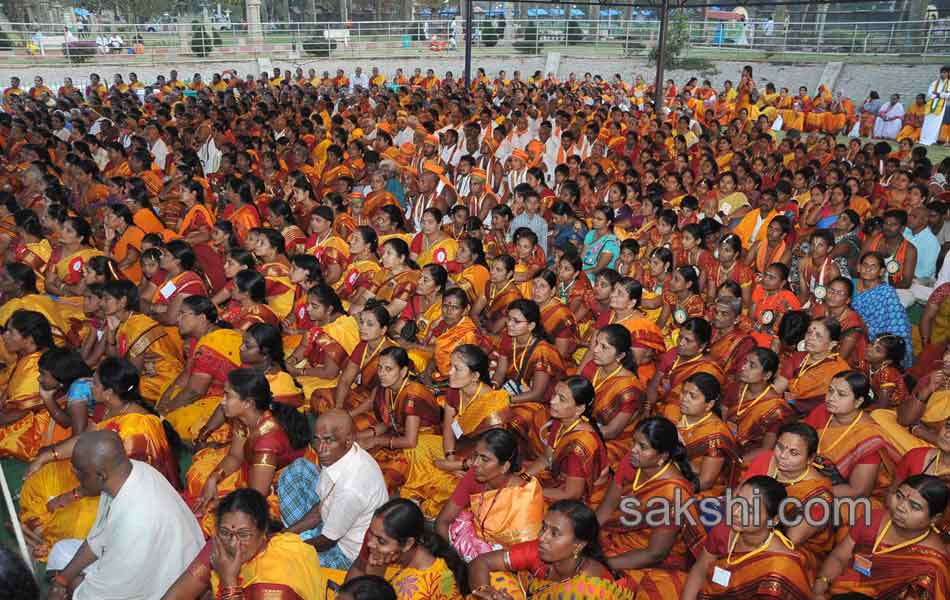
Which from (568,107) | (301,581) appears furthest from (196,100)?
(301,581)

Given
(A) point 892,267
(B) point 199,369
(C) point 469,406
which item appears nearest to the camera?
(C) point 469,406

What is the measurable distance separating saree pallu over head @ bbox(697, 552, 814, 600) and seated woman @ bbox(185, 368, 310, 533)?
1958 mm

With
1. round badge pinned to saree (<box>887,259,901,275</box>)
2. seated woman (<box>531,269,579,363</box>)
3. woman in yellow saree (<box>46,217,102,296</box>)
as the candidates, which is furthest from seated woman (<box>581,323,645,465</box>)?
woman in yellow saree (<box>46,217,102,296</box>)

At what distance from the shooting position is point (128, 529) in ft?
9.14

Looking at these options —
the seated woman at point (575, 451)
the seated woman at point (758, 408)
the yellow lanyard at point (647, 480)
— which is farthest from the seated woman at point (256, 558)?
the seated woman at point (758, 408)

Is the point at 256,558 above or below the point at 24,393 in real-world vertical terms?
above

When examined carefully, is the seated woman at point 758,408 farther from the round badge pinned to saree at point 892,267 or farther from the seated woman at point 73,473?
the seated woman at point 73,473

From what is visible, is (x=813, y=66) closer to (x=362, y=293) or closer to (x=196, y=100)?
(x=196, y=100)

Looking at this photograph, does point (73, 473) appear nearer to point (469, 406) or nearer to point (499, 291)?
point (469, 406)

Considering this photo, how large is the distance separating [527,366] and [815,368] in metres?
1.63

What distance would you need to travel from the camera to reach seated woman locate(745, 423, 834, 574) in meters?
3.13

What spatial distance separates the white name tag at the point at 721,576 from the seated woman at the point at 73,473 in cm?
241

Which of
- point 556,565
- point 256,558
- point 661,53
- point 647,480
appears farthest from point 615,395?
point 661,53

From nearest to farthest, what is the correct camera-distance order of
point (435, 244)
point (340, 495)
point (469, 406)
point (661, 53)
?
point (340, 495) < point (469, 406) < point (435, 244) < point (661, 53)
